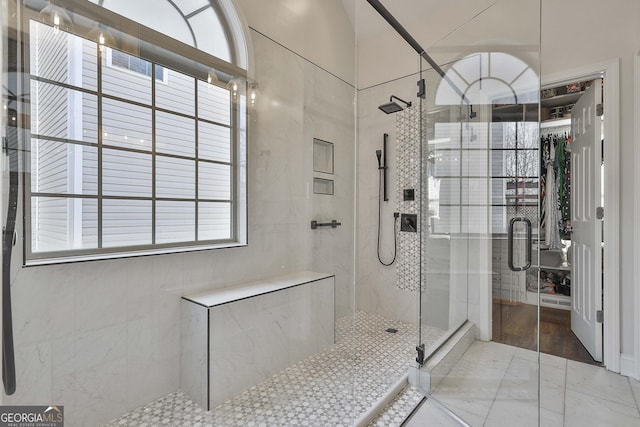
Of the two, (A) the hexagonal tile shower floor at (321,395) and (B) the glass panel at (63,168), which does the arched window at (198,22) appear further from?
(A) the hexagonal tile shower floor at (321,395)

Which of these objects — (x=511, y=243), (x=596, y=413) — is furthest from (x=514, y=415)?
(x=511, y=243)

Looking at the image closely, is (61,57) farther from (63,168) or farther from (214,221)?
(214,221)

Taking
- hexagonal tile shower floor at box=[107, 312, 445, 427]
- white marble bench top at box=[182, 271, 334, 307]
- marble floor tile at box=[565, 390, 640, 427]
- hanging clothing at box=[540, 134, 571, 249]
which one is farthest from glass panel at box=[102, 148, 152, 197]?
hanging clothing at box=[540, 134, 571, 249]

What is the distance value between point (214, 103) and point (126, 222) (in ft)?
2.88

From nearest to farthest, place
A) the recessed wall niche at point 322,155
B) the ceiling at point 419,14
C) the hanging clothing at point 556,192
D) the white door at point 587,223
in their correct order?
1. the recessed wall niche at point 322,155
2. the white door at point 587,223
3. the ceiling at point 419,14
4. the hanging clothing at point 556,192

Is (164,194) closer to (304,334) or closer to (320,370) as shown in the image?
(304,334)

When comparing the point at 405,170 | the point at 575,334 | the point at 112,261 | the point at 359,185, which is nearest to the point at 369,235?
the point at 359,185

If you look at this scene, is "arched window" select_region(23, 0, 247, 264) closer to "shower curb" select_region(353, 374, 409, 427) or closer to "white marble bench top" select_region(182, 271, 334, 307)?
"white marble bench top" select_region(182, 271, 334, 307)

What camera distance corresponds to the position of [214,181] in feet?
6.00

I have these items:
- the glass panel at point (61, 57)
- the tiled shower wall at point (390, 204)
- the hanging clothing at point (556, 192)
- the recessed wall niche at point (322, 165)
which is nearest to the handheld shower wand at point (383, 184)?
the tiled shower wall at point (390, 204)

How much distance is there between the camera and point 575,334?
2631mm

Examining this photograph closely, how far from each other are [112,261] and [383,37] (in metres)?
2.72

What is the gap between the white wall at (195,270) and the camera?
1.21 meters

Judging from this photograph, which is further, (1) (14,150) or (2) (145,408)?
(2) (145,408)
